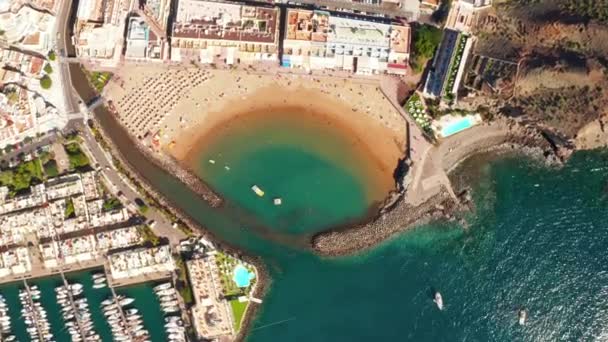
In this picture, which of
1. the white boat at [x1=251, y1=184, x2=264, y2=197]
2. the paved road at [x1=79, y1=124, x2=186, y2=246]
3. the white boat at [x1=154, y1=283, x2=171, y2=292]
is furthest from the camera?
the white boat at [x1=251, y1=184, x2=264, y2=197]

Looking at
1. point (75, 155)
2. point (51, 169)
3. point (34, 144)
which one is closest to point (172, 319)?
point (75, 155)

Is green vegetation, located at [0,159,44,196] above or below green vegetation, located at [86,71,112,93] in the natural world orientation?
below

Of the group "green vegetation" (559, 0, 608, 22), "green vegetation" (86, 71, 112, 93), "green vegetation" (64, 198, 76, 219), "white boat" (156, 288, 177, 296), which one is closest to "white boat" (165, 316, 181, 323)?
"white boat" (156, 288, 177, 296)

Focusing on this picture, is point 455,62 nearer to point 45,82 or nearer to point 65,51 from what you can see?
point 65,51

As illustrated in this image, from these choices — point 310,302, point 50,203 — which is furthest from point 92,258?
point 310,302

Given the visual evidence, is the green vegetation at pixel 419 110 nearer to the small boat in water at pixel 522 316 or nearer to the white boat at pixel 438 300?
the white boat at pixel 438 300

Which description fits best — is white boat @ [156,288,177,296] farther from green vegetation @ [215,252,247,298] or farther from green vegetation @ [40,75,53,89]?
green vegetation @ [40,75,53,89]

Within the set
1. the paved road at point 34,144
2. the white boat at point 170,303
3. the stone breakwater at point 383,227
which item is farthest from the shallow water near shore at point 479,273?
the white boat at point 170,303
